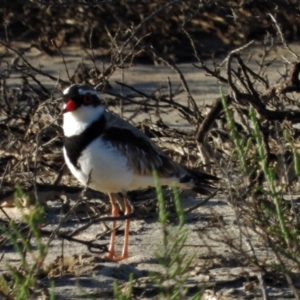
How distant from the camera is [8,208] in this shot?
6.06 metres

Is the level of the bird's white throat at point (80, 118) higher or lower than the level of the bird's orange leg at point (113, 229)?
higher

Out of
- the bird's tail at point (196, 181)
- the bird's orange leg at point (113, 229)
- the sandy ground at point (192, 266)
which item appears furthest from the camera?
the bird's tail at point (196, 181)

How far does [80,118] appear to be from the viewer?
551 centimetres

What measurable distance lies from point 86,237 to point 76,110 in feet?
2.25

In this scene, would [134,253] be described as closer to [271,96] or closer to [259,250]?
[259,250]

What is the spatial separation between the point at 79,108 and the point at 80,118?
6 cm

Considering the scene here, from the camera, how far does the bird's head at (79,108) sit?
5500 mm

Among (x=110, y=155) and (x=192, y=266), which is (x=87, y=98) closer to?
(x=110, y=155)

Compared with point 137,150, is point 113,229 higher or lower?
lower

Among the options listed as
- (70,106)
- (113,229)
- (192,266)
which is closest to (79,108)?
(70,106)

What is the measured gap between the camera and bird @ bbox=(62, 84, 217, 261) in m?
5.35

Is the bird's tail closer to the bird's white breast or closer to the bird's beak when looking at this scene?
the bird's white breast

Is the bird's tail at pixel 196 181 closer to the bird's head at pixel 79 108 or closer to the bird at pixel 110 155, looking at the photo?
the bird at pixel 110 155

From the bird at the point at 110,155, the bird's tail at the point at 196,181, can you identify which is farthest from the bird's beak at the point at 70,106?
the bird's tail at the point at 196,181
